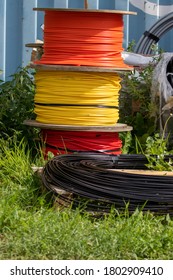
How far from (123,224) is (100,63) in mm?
1702

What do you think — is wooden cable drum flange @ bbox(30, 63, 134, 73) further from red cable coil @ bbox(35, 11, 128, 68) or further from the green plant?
the green plant

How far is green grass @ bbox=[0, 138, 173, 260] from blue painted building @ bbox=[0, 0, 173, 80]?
299 centimetres

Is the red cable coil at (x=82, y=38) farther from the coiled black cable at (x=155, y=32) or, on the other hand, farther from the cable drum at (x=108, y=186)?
the coiled black cable at (x=155, y=32)

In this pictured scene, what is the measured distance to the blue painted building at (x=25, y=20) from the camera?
8.30 m

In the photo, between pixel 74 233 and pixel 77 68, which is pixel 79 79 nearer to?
pixel 77 68

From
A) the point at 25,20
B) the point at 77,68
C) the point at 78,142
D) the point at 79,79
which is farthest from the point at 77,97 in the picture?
the point at 25,20

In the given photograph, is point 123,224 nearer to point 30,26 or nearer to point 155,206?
point 155,206

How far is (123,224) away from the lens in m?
4.94

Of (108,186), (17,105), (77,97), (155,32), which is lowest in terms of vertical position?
(108,186)

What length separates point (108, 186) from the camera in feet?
17.8

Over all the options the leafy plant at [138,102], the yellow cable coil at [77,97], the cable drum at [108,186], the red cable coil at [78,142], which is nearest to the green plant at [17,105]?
the red cable coil at [78,142]

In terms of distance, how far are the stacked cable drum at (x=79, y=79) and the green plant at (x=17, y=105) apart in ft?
2.14

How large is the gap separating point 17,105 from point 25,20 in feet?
5.01

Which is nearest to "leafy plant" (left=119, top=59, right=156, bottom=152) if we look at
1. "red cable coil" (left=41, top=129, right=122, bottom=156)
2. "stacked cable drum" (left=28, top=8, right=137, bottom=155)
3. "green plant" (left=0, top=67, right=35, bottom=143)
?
"red cable coil" (left=41, top=129, right=122, bottom=156)
